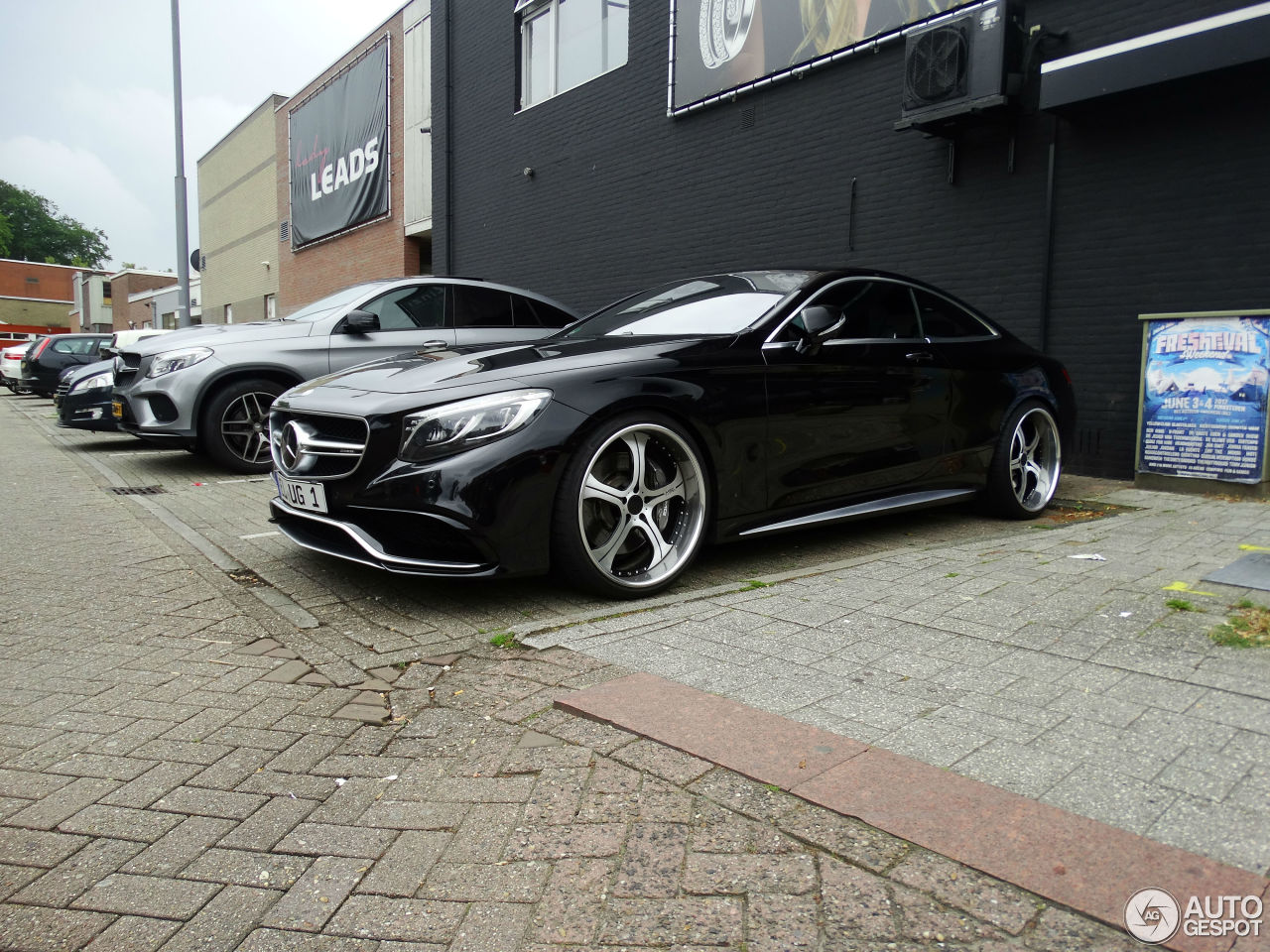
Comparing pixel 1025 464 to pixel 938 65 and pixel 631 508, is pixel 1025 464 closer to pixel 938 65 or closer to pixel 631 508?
pixel 631 508

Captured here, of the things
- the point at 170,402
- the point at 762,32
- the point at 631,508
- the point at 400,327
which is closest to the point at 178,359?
the point at 170,402

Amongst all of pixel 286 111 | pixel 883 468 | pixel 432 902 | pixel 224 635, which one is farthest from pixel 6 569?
pixel 286 111

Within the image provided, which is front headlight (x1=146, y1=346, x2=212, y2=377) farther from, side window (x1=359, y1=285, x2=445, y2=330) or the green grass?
the green grass

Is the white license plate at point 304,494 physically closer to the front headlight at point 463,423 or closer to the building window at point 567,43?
the front headlight at point 463,423

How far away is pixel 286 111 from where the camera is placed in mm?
26391

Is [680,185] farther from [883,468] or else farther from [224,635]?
[224,635]

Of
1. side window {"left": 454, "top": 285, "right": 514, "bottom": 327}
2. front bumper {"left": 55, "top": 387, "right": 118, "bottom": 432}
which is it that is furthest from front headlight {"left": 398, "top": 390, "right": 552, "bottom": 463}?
front bumper {"left": 55, "top": 387, "right": 118, "bottom": 432}

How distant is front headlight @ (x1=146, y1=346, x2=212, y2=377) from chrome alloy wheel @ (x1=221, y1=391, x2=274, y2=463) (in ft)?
1.43

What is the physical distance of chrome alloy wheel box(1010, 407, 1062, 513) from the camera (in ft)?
18.6

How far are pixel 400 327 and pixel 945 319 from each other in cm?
485

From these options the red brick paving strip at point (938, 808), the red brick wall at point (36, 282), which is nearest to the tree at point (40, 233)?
the red brick wall at point (36, 282)

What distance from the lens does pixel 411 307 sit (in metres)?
8.37

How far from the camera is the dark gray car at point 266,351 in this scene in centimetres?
762

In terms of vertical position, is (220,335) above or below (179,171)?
below
